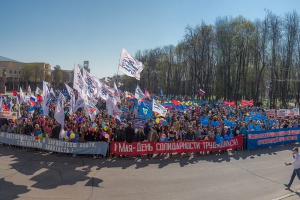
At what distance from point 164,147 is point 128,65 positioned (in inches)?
205

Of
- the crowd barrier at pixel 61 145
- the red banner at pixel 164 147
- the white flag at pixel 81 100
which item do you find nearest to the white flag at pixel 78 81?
the white flag at pixel 81 100

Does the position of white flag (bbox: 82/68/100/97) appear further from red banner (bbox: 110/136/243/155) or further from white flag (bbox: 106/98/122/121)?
red banner (bbox: 110/136/243/155)

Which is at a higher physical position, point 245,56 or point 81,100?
point 245,56

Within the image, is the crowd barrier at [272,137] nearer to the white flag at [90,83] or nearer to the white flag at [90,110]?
the white flag at [90,110]

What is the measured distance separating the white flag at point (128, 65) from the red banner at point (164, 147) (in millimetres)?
4076

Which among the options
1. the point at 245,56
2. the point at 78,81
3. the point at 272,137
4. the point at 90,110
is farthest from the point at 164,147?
the point at 245,56

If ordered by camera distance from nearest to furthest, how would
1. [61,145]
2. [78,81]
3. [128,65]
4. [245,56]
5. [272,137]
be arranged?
[61,145] → [78,81] → [128,65] → [272,137] → [245,56]

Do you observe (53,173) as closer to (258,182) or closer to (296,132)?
(258,182)

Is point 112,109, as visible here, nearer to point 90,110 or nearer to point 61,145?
point 90,110

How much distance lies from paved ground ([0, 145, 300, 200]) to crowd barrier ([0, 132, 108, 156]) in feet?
1.36

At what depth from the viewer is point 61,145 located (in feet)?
43.8

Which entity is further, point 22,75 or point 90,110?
point 22,75

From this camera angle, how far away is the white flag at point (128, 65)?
48.2 feet

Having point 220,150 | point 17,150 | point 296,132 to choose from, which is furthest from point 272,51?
point 17,150
